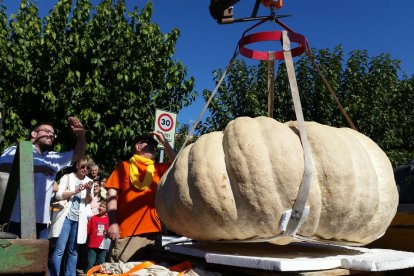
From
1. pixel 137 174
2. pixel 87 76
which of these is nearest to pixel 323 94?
pixel 87 76

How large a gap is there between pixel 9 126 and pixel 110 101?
199 centimetres

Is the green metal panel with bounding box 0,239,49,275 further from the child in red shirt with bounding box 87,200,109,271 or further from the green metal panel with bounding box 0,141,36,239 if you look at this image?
the child in red shirt with bounding box 87,200,109,271

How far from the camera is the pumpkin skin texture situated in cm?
208

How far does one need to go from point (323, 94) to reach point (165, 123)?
656 cm

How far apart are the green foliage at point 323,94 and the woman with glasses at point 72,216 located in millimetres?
4921

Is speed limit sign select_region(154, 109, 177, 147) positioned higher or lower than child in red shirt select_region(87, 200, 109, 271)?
higher

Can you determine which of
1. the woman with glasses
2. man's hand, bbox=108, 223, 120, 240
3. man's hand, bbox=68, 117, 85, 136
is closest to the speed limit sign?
the woman with glasses

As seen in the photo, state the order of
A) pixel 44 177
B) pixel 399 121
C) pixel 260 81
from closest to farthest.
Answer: pixel 44 177, pixel 260 81, pixel 399 121

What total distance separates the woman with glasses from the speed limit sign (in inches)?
43.8

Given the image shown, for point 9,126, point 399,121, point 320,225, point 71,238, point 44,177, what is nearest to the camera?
point 320,225

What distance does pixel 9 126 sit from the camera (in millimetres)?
8547

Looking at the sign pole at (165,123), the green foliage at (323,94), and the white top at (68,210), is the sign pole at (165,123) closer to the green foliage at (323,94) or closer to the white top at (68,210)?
the white top at (68,210)

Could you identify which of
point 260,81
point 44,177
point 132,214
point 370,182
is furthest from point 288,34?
A: point 260,81

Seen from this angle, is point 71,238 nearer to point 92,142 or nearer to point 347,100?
point 92,142
